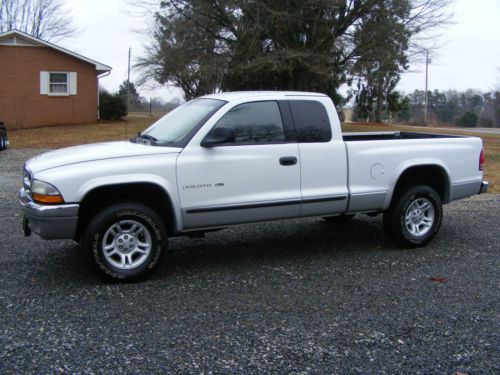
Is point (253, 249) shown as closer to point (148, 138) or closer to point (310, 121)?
point (310, 121)

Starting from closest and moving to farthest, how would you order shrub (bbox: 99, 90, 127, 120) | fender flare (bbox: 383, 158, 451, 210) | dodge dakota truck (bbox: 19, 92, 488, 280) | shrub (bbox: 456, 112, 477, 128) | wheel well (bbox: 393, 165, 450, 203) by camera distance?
dodge dakota truck (bbox: 19, 92, 488, 280) < fender flare (bbox: 383, 158, 451, 210) < wheel well (bbox: 393, 165, 450, 203) < shrub (bbox: 99, 90, 127, 120) < shrub (bbox: 456, 112, 477, 128)

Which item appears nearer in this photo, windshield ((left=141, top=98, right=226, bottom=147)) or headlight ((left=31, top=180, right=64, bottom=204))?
headlight ((left=31, top=180, right=64, bottom=204))

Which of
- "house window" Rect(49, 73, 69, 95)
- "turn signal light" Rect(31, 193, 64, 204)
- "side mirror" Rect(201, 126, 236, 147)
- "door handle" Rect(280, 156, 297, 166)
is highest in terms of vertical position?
"house window" Rect(49, 73, 69, 95)

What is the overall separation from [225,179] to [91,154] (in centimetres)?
132

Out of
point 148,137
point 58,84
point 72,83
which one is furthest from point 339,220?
point 58,84

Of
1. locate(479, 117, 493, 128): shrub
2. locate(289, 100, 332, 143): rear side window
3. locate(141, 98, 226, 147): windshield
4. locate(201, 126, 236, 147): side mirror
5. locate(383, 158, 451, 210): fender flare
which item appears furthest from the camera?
locate(479, 117, 493, 128): shrub

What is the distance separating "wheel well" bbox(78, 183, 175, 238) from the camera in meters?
5.05

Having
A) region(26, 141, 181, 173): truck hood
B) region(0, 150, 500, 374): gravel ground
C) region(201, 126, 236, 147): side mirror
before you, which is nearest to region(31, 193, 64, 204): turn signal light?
region(26, 141, 181, 173): truck hood

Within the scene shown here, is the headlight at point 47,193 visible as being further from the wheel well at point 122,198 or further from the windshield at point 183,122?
the windshield at point 183,122

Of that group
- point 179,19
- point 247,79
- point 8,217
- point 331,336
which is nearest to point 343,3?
point 247,79

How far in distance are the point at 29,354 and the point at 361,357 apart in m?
2.27

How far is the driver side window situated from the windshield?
19cm

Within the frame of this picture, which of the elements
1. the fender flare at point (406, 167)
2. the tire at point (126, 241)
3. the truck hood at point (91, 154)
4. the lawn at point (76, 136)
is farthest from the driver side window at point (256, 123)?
the lawn at point (76, 136)

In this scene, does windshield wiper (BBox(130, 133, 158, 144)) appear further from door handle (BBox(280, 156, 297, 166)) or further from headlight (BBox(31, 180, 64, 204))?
door handle (BBox(280, 156, 297, 166))
